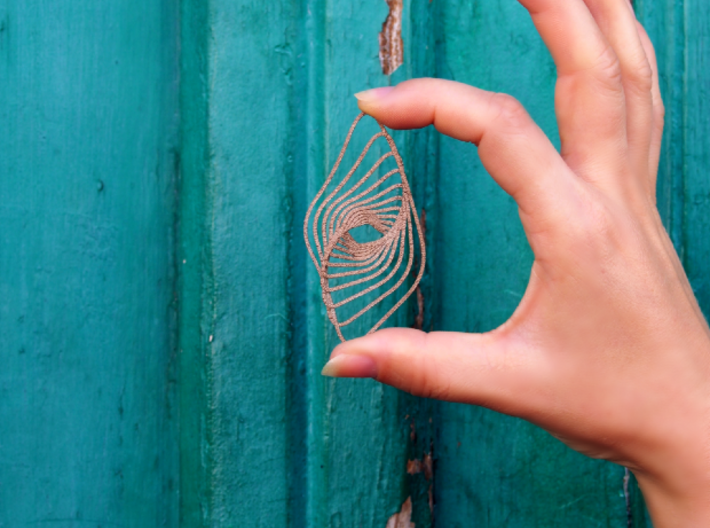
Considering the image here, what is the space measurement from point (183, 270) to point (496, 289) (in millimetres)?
444

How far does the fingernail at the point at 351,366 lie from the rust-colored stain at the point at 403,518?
322 millimetres

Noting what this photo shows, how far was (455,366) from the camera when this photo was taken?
46 cm

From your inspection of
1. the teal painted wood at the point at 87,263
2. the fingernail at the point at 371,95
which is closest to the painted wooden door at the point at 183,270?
the teal painted wood at the point at 87,263

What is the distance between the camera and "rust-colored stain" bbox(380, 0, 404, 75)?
0.67m

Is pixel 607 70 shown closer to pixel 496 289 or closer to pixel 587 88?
pixel 587 88

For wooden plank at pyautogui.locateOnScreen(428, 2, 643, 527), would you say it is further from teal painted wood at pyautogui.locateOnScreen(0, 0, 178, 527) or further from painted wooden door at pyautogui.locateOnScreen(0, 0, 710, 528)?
teal painted wood at pyautogui.locateOnScreen(0, 0, 178, 527)

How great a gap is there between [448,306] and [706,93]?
0.52m

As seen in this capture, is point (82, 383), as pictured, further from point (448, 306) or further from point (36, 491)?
point (448, 306)

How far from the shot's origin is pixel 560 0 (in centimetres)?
45

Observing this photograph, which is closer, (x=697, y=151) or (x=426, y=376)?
(x=426, y=376)

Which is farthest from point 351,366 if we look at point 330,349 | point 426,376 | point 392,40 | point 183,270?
point 392,40

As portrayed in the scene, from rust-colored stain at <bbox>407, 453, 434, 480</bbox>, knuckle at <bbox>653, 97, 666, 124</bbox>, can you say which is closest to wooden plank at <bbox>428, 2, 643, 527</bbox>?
rust-colored stain at <bbox>407, 453, 434, 480</bbox>

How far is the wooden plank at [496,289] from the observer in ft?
2.40

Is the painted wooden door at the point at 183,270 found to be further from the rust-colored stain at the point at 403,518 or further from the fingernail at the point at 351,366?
the fingernail at the point at 351,366
